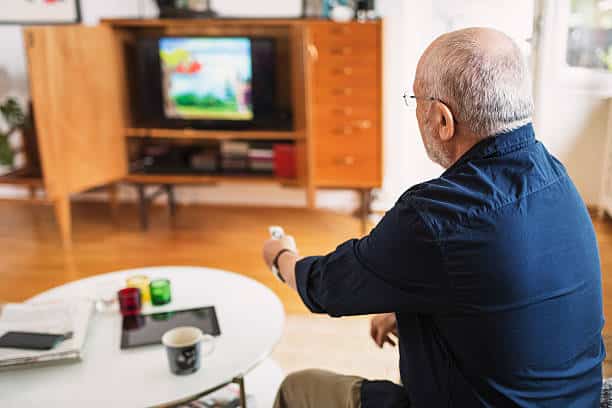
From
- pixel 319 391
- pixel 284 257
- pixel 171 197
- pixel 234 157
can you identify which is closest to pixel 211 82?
pixel 234 157

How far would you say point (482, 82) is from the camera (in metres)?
1.05

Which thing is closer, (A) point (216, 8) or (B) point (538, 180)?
(B) point (538, 180)

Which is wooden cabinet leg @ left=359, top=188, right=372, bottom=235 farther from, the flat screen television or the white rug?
the white rug

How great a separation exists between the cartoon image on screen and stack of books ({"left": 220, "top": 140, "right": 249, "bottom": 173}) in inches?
6.3

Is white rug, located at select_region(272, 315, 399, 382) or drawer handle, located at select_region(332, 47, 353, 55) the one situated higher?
drawer handle, located at select_region(332, 47, 353, 55)

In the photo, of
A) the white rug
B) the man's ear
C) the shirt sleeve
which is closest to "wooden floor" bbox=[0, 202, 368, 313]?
the white rug

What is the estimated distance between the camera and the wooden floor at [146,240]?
325 cm

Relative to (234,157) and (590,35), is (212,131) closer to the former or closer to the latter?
(234,157)

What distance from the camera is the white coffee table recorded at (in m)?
1.42

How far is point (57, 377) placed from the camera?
149 cm

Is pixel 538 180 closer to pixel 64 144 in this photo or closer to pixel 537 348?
pixel 537 348

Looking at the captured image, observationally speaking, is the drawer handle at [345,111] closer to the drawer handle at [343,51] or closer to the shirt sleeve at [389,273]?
the drawer handle at [343,51]

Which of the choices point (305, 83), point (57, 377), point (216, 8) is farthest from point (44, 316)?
point (216, 8)

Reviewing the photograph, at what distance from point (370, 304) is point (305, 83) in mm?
2435
